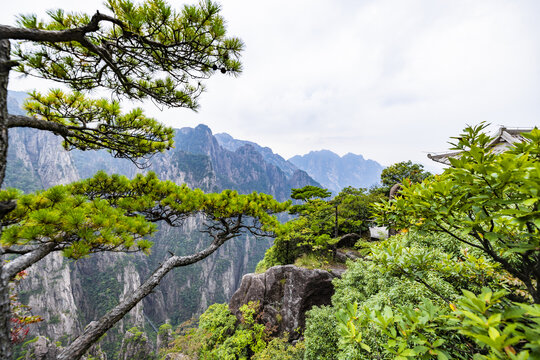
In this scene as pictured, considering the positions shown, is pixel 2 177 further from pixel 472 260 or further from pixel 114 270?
pixel 114 270

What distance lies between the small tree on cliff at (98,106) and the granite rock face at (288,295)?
7.39m

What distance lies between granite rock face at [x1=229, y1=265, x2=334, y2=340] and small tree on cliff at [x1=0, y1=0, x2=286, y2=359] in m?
7.39

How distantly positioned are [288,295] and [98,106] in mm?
10238

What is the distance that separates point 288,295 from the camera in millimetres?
9617

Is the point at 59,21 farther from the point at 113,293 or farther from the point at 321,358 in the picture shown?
the point at 113,293

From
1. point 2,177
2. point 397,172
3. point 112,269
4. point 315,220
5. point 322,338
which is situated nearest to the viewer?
A: point 2,177

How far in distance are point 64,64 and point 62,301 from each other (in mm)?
60854

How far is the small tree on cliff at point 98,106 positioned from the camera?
2004 millimetres

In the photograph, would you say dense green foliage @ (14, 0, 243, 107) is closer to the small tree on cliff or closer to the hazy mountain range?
the small tree on cliff

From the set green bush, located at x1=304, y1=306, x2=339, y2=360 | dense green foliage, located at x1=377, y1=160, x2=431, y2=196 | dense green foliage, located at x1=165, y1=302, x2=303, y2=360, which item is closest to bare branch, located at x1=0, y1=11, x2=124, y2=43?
green bush, located at x1=304, y1=306, x2=339, y2=360

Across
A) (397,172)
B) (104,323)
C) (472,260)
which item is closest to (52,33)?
(104,323)

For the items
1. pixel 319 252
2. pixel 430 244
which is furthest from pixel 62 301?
pixel 430 244

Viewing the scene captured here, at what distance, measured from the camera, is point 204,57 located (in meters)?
2.77

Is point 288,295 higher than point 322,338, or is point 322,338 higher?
point 322,338
